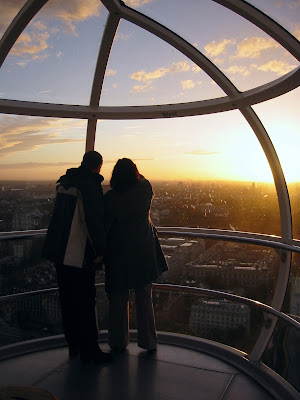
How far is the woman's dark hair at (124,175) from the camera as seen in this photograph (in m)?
3.56

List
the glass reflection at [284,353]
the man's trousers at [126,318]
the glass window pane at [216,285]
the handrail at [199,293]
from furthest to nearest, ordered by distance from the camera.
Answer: the glass window pane at [216,285] < the man's trousers at [126,318] < the handrail at [199,293] < the glass reflection at [284,353]

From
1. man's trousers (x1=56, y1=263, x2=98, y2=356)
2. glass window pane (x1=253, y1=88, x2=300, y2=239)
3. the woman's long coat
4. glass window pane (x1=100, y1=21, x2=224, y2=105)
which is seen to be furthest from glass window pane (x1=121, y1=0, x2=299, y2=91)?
man's trousers (x1=56, y1=263, x2=98, y2=356)

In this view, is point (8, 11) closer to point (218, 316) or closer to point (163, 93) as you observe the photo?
point (163, 93)

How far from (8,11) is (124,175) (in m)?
2.06

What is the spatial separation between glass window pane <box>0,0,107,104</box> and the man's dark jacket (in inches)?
65.4

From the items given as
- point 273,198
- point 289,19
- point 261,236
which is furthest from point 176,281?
point 289,19

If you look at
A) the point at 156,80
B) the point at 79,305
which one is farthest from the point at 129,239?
the point at 156,80

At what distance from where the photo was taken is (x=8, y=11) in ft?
13.0

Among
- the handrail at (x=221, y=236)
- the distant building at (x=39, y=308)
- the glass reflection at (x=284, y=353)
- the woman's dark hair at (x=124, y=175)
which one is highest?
the woman's dark hair at (x=124, y=175)

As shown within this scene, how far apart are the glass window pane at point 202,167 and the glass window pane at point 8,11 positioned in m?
1.50

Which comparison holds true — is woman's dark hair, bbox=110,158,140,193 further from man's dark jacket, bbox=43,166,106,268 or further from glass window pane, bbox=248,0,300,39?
glass window pane, bbox=248,0,300,39

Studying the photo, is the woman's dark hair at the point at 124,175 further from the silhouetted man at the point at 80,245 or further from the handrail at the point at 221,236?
the handrail at the point at 221,236

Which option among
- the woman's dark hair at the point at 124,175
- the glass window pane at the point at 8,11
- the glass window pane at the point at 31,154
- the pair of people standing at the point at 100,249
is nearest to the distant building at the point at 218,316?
the pair of people standing at the point at 100,249

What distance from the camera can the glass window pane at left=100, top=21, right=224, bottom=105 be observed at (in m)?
4.46
